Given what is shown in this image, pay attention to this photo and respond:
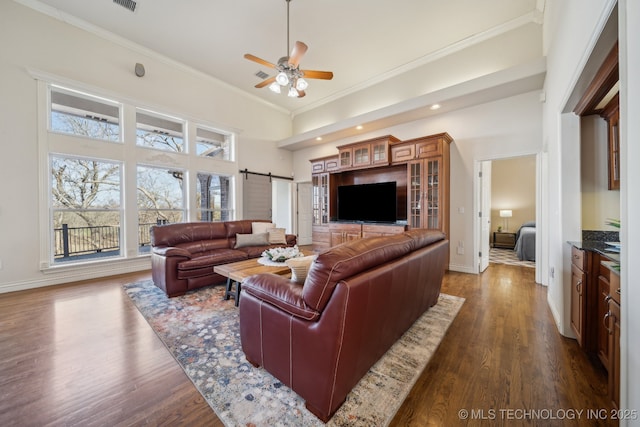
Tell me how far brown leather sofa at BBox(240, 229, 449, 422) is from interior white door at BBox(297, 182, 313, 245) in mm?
5700

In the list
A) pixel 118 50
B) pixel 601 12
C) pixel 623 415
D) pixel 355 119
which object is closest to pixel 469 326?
pixel 623 415

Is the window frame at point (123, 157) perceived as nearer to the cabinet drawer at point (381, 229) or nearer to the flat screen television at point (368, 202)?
the flat screen television at point (368, 202)

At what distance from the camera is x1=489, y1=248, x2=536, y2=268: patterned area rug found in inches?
189

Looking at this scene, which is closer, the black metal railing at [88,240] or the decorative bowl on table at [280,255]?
the decorative bowl on table at [280,255]

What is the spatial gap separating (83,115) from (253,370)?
16.7 feet

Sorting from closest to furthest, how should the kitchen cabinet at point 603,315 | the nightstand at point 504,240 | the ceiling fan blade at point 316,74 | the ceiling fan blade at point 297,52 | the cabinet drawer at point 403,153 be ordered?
the kitchen cabinet at point 603,315 < the ceiling fan blade at point 297,52 < the ceiling fan blade at point 316,74 < the cabinet drawer at point 403,153 < the nightstand at point 504,240

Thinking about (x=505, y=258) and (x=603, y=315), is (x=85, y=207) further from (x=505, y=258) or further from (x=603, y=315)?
(x=505, y=258)

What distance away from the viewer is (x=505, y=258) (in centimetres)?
537

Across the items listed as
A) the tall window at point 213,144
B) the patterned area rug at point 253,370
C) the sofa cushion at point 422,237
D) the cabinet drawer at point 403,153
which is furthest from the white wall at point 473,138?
the tall window at point 213,144

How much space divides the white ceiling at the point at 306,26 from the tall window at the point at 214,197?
95.8 inches

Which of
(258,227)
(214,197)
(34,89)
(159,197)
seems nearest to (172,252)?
(258,227)

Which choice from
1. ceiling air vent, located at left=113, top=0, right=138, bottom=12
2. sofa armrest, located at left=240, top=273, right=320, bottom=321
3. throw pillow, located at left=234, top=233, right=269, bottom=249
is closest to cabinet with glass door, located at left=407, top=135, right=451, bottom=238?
throw pillow, located at left=234, top=233, right=269, bottom=249

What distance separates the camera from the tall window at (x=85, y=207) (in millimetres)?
3887

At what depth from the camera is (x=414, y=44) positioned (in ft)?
14.0
